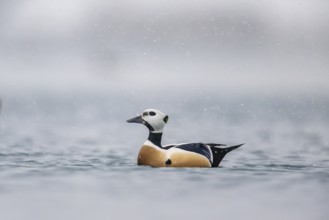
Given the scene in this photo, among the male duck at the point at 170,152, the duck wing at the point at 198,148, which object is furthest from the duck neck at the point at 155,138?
the duck wing at the point at 198,148

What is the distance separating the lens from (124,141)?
1880 centimetres

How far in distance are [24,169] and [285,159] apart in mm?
4089

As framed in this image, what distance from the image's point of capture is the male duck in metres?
13.7

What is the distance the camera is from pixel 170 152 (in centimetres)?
1371

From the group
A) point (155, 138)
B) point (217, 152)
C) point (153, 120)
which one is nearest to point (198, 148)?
point (217, 152)

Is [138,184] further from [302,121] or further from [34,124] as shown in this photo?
[302,121]

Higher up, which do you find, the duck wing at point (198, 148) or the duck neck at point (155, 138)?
the duck neck at point (155, 138)

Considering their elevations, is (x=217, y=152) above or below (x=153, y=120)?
below

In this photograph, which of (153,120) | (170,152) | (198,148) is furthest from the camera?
(153,120)

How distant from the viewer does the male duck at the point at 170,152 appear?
13703 mm

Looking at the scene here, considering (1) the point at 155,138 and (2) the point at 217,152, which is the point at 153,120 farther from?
(2) the point at 217,152

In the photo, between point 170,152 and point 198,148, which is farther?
point 198,148

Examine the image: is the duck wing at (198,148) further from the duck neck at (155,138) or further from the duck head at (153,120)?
the duck head at (153,120)

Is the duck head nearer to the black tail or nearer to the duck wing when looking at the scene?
the duck wing
